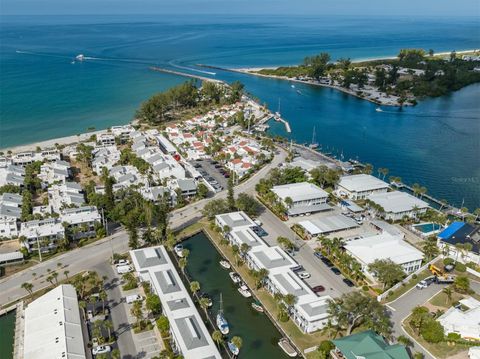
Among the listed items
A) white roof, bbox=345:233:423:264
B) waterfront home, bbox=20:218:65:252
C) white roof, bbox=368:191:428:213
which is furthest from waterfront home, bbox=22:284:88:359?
white roof, bbox=368:191:428:213

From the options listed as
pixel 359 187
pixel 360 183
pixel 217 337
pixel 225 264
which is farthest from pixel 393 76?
pixel 217 337

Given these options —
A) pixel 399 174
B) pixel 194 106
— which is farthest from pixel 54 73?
pixel 399 174

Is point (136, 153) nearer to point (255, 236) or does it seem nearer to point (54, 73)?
point (255, 236)

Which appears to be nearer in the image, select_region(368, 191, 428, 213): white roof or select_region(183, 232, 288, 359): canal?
select_region(183, 232, 288, 359): canal

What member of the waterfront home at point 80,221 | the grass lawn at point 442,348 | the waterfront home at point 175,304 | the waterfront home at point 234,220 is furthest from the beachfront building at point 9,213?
the grass lawn at point 442,348

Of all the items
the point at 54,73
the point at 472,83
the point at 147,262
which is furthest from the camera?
the point at 54,73

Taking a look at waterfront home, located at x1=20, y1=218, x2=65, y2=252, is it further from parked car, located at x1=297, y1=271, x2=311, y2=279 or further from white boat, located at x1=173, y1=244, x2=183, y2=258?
parked car, located at x1=297, y1=271, x2=311, y2=279

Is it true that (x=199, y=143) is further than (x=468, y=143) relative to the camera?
No
